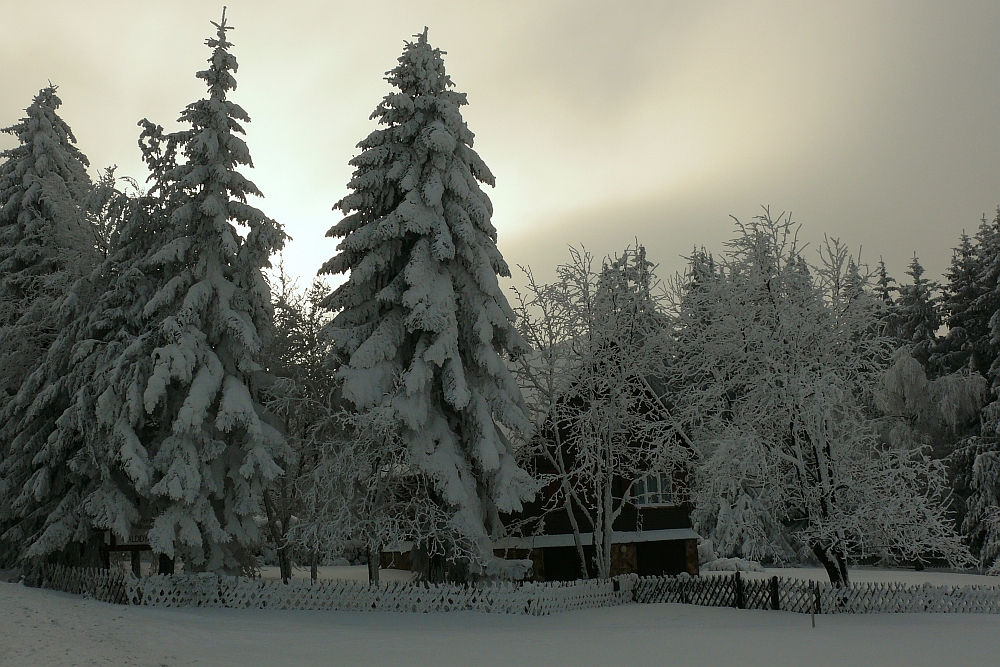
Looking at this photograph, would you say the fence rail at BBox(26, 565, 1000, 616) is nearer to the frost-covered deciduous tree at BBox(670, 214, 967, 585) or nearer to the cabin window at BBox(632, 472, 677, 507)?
the frost-covered deciduous tree at BBox(670, 214, 967, 585)

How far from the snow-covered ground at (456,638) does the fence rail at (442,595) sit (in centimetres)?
54

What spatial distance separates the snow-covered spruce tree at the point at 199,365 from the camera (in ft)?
70.8

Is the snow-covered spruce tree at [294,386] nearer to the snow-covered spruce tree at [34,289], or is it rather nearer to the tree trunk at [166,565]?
the tree trunk at [166,565]

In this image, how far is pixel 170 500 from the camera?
22.0m

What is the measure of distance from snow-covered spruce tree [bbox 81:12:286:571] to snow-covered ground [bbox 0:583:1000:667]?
9.39 ft

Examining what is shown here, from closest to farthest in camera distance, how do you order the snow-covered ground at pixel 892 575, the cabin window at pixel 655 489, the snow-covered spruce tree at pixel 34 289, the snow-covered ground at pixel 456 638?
the snow-covered ground at pixel 456 638, the snow-covered spruce tree at pixel 34 289, the cabin window at pixel 655 489, the snow-covered ground at pixel 892 575

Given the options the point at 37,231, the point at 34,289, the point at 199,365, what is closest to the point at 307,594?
the point at 199,365

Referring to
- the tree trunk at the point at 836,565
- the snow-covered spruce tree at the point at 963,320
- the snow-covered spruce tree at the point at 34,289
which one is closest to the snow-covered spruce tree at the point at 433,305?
the tree trunk at the point at 836,565

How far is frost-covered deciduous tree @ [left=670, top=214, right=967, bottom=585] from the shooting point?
71.1 feet

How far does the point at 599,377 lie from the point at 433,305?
737 centimetres

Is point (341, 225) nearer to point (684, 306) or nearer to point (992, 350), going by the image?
point (684, 306)

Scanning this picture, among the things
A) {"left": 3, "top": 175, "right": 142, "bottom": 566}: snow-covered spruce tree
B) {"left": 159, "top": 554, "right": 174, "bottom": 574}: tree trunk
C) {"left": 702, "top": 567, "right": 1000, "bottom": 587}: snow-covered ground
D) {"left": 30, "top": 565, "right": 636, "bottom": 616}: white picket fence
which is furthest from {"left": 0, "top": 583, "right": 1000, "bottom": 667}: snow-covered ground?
{"left": 702, "top": 567, "right": 1000, "bottom": 587}: snow-covered ground

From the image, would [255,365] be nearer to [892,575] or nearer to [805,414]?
[805,414]

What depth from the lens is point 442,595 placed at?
20484 millimetres
